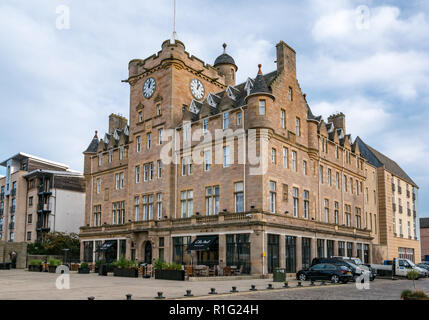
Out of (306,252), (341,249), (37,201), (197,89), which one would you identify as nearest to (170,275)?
(306,252)

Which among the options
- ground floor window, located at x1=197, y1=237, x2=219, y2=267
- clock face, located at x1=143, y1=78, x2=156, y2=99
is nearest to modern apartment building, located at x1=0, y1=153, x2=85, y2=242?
clock face, located at x1=143, y1=78, x2=156, y2=99

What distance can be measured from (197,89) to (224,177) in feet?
43.4

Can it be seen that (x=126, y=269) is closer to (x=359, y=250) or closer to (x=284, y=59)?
(x=284, y=59)

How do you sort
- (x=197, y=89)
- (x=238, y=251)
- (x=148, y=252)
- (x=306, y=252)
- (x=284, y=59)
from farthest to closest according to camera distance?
(x=197, y=89)
(x=148, y=252)
(x=284, y=59)
(x=306, y=252)
(x=238, y=251)

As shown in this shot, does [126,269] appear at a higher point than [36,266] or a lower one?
higher

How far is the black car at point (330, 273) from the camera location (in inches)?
1115

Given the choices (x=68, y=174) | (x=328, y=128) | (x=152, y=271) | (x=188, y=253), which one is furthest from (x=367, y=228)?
(x=68, y=174)

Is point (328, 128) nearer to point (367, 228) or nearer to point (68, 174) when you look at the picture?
point (367, 228)

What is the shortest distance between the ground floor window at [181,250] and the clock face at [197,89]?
15865mm

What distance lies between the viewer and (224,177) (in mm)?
39719

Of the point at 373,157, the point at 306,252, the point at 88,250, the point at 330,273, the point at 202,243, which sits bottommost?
the point at 330,273

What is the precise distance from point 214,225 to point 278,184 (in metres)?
6.60

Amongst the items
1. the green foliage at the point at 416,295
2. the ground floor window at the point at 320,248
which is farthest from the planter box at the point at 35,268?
the green foliage at the point at 416,295

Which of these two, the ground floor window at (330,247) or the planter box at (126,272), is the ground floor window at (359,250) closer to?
the ground floor window at (330,247)
